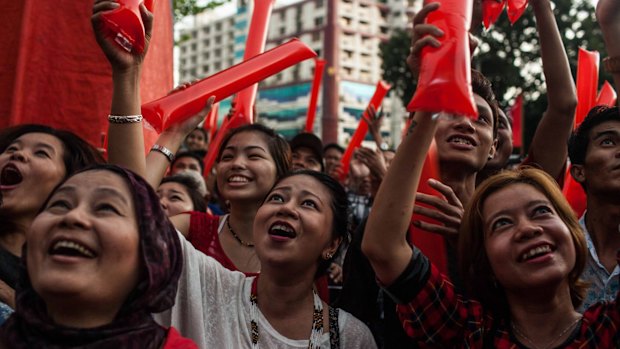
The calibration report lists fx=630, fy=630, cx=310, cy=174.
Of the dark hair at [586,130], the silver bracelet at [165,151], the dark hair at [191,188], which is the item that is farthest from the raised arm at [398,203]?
the dark hair at [191,188]

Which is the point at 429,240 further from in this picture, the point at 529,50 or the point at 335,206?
the point at 529,50

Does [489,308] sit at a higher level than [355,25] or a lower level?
lower

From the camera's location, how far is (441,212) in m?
2.08

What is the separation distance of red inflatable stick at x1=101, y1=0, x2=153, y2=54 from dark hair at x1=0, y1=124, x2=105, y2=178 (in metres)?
0.42

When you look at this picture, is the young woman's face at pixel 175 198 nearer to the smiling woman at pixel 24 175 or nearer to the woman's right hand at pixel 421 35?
the smiling woman at pixel 24 175

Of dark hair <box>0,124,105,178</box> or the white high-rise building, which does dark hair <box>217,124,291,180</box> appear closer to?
dark hair <box>0,124,105,178</box>

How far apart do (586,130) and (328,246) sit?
115 centimetres

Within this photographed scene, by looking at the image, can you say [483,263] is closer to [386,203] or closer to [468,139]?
[386,203]

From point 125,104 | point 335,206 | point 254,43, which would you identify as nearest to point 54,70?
point 254,43

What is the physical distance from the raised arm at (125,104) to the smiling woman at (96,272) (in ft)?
1.52

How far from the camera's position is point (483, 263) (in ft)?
6.29

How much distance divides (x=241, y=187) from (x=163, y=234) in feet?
3.99

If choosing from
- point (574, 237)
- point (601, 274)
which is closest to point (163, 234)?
point (574, 237)

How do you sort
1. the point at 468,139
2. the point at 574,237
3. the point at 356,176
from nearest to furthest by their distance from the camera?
the point at 574,237 < the point at 468,139 < the point at 356,176
